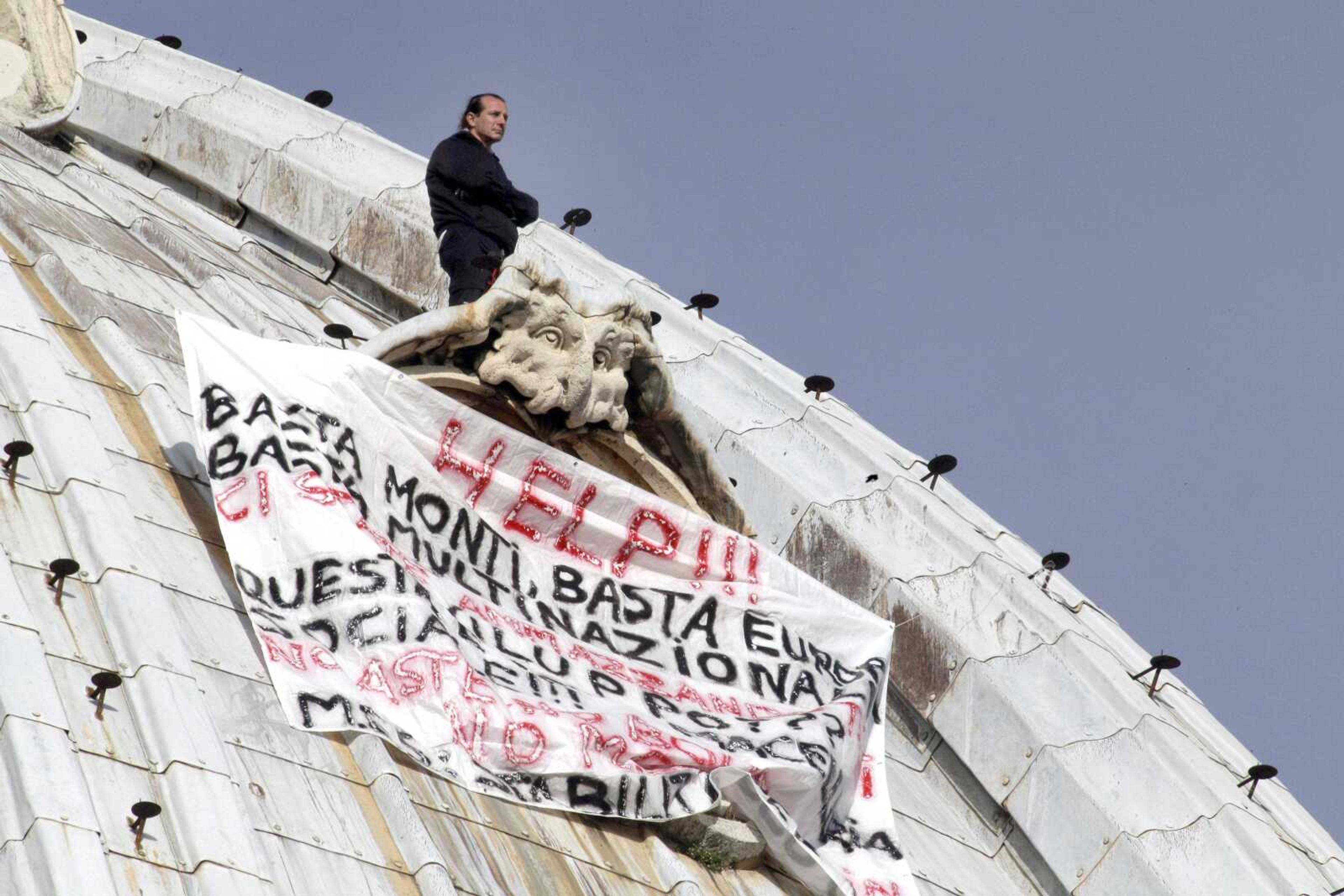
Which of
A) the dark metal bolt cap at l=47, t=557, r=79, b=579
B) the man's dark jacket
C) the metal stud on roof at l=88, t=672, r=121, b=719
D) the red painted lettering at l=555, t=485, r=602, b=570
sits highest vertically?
the man's dark jacket

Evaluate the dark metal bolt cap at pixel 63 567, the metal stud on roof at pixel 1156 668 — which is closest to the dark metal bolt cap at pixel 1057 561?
the metal stud on roof at pixel 1156 668

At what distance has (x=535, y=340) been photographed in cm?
1809

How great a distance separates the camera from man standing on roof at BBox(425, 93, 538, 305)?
2031 centimetres

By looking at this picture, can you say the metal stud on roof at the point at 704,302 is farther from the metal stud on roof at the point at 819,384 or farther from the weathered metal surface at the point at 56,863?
the weathered metal surface at the point at 56,863

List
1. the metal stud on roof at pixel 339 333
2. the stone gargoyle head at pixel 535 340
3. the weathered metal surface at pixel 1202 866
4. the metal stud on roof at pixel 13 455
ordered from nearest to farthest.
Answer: the metal stud on roof at pixel 13 455
the stone gargoyle head at pixel 535 340
the weathered metal surface at pixel 1202 866
the metal stud on roof at pixel 339 333

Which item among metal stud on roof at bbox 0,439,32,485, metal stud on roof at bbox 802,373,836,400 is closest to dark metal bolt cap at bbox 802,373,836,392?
metal stud on roof at bbox 802,373,836,400

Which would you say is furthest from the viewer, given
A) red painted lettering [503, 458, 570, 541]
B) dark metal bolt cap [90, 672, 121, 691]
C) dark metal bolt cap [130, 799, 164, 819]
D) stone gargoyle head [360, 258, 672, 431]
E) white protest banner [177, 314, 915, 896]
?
stone gargoyle head [360, 258, 672, 431]

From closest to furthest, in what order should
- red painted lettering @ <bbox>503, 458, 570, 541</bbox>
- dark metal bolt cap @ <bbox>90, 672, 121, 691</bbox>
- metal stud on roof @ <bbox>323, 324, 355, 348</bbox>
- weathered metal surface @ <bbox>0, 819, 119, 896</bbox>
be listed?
weathered metal surface @ <bbox>0, 819, 119, 896</bbox>, dark metal bolt cap @ <bbox>90, 672, 121, 691</bbox>, red painted lettering @ <bbox>503, 458, 570, 541</bbox>, metal stud on roof @ <bbox>323, 324, 355, 348</bbox>

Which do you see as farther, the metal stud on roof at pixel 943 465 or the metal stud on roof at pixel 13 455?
the metal stud on roof at pixel 943 465

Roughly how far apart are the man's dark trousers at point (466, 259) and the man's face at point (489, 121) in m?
0.65

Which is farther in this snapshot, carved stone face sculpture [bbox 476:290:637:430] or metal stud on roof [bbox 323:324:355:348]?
metal stud on roof [bbox 323:324:355:348]

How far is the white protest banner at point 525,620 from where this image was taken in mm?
15820

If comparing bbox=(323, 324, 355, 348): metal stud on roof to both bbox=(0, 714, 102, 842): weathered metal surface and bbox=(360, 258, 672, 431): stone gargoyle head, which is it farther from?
bbox=(0, 714, 102, 842): weathered metal surface

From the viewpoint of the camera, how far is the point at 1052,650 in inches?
866
